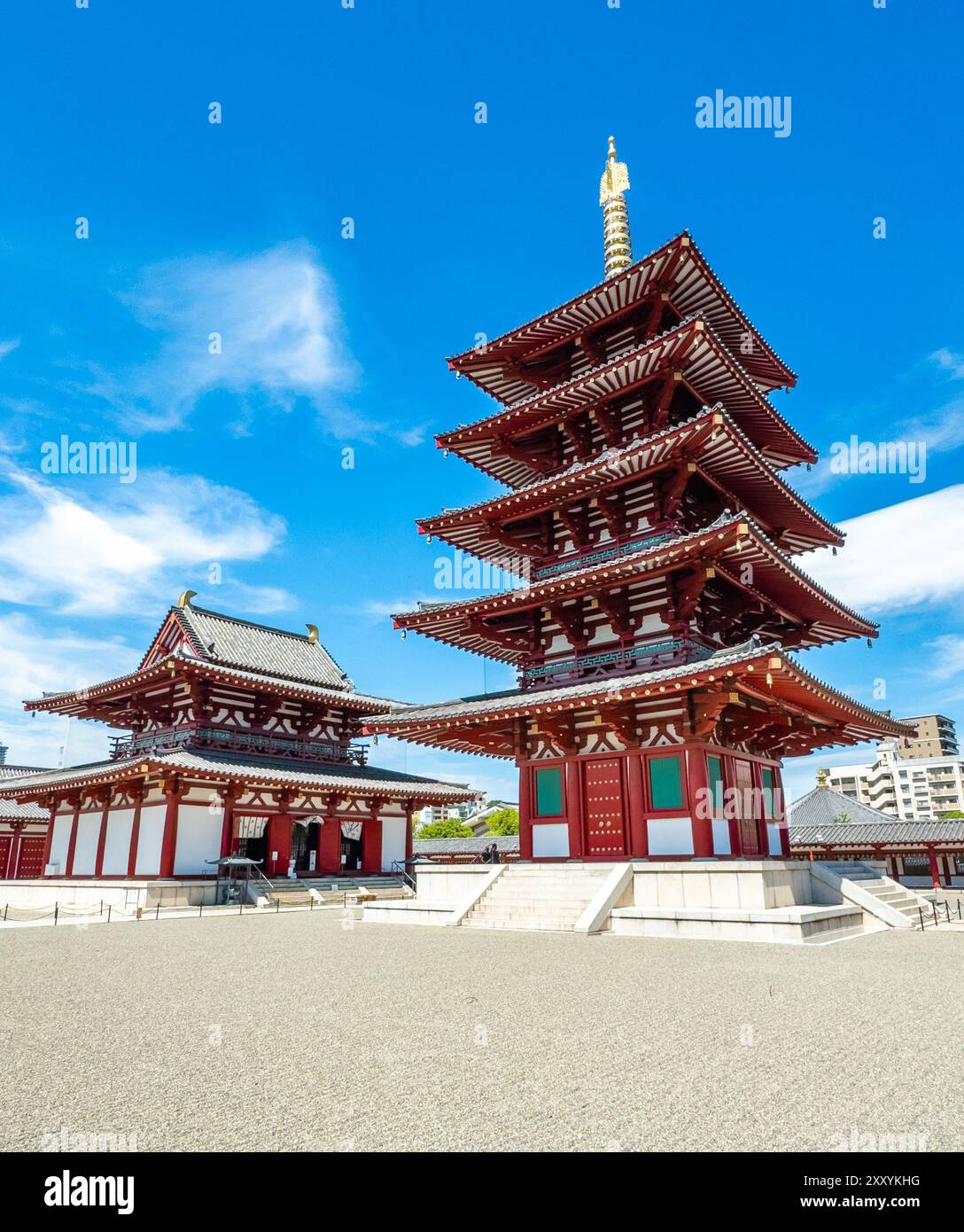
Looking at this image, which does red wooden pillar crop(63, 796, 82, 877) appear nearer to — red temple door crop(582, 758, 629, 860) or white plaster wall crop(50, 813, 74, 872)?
white plaster wall crop(50, 813, 74, 872)

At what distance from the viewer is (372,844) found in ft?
117

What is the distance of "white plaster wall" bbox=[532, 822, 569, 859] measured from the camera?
68.3ft

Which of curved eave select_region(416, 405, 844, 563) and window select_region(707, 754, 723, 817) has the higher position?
curved eave select_region(416, 405, 844, 563)

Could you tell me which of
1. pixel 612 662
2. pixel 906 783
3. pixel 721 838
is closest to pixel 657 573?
pixel 612 662

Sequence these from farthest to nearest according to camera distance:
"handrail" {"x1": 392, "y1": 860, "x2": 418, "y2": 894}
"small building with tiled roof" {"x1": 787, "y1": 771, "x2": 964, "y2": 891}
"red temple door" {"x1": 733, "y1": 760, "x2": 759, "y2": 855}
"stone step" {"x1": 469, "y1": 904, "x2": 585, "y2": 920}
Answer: "small building with tiled roof" {"x1": 787, "y1": 771, "x2": 964, "y2": 891} → "handrail" {"x1": 392, "y1": 860, "x2": 418, "y2": 894} → "red temple door" {"x1": 733, "y1": 760, "x2": 759, "y2": 855} → "stone step" {"x1": 469, "y1": 904, "x2": 585, "y2": 920}

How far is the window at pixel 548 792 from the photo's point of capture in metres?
21.2

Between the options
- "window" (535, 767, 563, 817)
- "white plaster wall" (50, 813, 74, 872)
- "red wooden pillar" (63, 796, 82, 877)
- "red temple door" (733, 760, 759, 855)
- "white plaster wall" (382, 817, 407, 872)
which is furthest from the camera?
"white plaster wall" (382, 817, 407, 872)

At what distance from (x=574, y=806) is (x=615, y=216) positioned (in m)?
20.1

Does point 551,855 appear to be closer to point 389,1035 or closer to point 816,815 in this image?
point 389,1035

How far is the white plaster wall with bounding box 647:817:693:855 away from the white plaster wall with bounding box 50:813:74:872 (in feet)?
89.0

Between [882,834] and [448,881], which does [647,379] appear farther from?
[882,834]

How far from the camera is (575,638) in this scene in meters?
22.1

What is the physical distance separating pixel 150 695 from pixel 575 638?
22.2 meters

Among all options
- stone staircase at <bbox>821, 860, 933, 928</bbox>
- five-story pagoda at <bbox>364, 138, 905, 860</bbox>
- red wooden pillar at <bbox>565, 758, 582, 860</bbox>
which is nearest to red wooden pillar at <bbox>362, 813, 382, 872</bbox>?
five-story pagoda at <bbox>364, 138, 905, 860</bbox>
